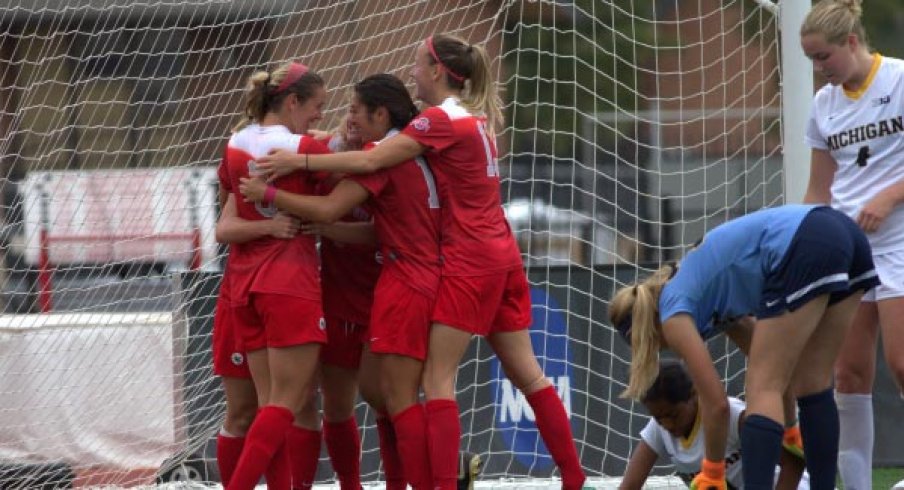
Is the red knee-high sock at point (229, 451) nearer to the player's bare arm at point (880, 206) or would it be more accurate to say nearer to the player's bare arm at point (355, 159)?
the player's bare arm at point (355, 159)

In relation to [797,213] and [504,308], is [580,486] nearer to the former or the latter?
[504,308]

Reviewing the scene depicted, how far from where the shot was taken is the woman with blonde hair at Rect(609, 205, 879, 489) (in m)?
4.38

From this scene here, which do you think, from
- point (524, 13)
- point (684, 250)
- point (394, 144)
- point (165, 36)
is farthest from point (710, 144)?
point (394, 144)

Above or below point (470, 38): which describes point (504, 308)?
below

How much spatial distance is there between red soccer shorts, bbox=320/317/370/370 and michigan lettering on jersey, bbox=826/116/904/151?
1.70 m

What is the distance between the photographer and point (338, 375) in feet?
17.1

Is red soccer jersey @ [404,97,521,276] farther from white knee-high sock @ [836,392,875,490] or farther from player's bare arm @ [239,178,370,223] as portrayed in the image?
white knee-high sock @ [836,392,875,490]

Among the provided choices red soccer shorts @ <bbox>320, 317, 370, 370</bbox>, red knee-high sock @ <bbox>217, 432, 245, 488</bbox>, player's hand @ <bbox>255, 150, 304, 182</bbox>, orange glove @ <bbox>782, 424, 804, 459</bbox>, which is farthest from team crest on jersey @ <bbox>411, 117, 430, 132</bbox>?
orange glove @ <bbox>782, 424, 804, 459</bbox>

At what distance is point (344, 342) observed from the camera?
516cm

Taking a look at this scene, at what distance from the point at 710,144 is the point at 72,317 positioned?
325cm

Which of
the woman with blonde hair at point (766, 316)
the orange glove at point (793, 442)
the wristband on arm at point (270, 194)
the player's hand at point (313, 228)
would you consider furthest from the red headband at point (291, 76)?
the orange glove at point (793, 442)

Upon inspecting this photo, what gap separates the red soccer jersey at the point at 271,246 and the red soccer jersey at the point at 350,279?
231 millimetres

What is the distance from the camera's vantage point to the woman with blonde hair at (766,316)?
4.38 m

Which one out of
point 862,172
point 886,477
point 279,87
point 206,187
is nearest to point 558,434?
point 862,172
